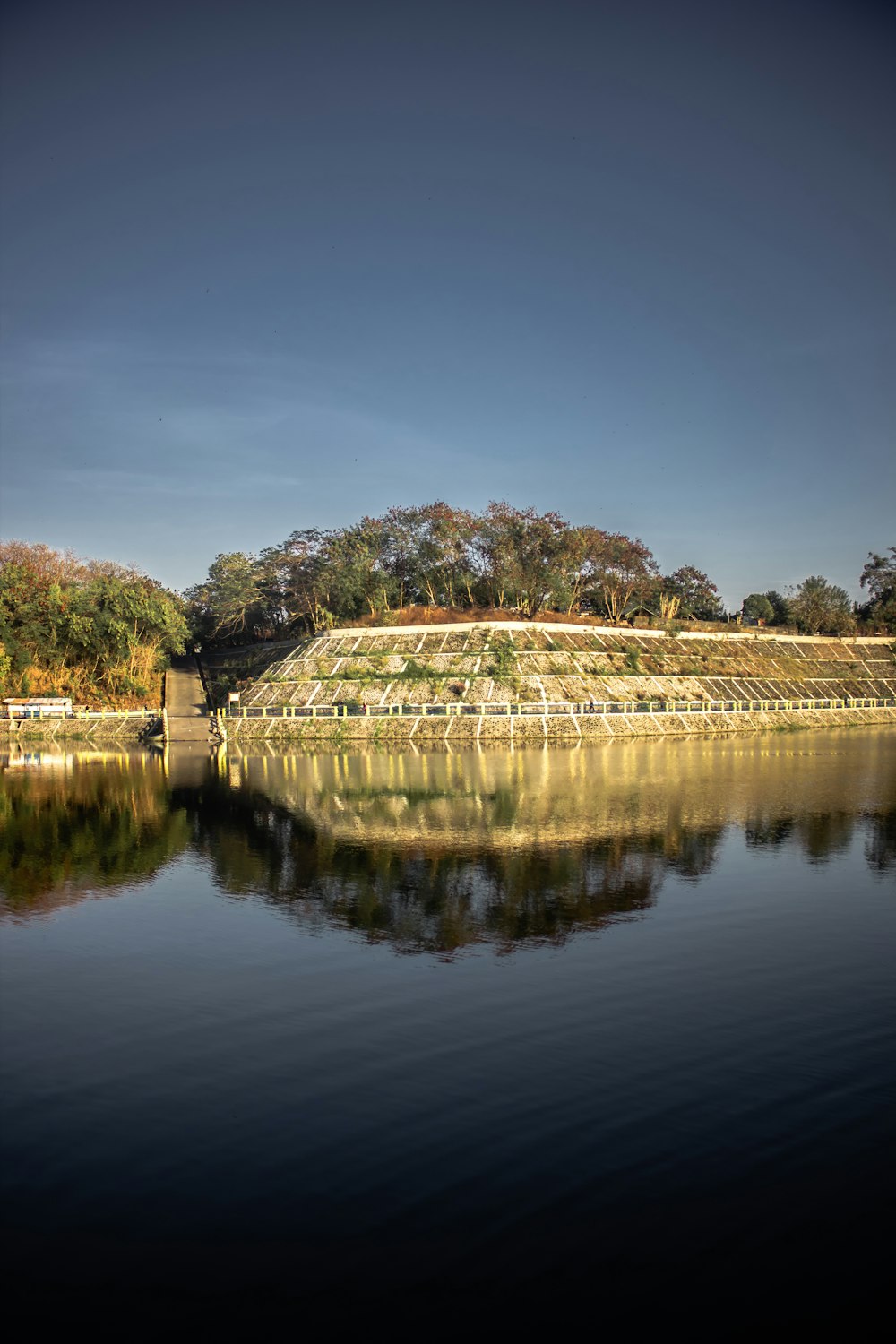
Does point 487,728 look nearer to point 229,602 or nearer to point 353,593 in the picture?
point 353,593

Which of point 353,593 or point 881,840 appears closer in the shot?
point 881,840

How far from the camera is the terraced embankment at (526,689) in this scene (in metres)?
61.7

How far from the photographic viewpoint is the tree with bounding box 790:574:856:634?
336 feet

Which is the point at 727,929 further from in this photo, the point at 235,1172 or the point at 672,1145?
the point at 235,1172

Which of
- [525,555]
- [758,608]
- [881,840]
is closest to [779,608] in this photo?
[758,608]

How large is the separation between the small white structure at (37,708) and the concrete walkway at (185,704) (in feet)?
24.1

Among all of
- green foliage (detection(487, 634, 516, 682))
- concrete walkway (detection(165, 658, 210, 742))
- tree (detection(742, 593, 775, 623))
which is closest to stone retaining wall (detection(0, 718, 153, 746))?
concrete walkway (detection(165, 658, 210, 742))

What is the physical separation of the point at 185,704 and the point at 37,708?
11.0 m

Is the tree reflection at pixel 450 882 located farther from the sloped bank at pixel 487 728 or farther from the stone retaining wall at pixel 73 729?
the stone retaining wall at pixel 73 729

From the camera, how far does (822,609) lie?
104312mm

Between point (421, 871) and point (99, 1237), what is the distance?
42.6 feet

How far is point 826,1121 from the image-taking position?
9.49m

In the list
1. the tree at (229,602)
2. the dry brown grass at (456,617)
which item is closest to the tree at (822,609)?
the dry brown grass at (456,617)

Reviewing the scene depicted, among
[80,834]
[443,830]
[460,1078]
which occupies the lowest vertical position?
[460,1078]
